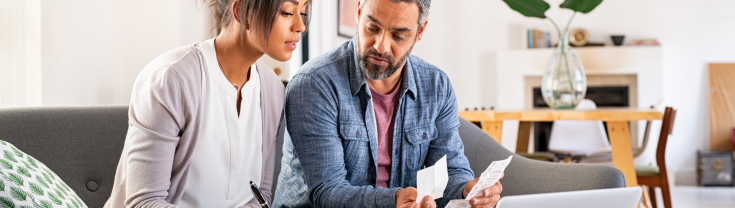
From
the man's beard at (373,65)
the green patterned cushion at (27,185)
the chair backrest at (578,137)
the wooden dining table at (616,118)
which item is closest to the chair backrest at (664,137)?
the wooden dining table at (616,118)

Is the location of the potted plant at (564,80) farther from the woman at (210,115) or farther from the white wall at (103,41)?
the woman at (210,115)

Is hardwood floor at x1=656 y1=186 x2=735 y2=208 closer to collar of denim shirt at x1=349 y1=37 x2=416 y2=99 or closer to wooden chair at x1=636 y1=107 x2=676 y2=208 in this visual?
wooden chair at x1=636 y1=107 x2=676 y2=208

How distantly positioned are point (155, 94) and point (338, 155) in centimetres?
44

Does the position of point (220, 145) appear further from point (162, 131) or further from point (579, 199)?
point (579, 199)

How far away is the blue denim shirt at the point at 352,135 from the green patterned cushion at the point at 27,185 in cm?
49

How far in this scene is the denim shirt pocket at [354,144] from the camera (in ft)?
4.57

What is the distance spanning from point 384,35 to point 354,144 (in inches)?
10.3

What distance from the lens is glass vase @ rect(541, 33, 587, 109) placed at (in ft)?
10.0

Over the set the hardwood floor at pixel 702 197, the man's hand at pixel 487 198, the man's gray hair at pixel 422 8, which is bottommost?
the hardwood floor at pixel 702 197

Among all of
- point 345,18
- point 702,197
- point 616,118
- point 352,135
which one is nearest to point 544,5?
point 616,118

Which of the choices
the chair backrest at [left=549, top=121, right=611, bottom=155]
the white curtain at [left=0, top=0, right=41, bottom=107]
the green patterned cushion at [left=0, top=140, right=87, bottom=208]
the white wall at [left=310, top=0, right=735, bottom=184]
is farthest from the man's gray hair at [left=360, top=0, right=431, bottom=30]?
the white wall at [left=310, top=0, right=735, bottom=184]

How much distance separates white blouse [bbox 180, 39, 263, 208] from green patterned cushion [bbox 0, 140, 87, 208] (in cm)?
23

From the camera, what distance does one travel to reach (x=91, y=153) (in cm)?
155

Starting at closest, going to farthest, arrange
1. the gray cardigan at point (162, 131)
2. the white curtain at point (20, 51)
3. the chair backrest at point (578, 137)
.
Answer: the gray cardigan at point (162, 131), the white curtain at point (20, 51), the chair backrest at point (578, 137)
